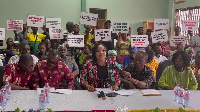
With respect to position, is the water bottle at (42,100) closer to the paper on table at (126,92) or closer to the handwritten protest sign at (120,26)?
the paper on table at (126,92)

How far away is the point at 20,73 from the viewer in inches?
136

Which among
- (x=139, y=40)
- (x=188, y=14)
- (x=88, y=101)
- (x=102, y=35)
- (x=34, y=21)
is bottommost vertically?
(x=88, y=101)

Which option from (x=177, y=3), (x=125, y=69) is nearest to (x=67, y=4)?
(x=177, y=3)

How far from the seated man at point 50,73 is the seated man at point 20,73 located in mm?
126

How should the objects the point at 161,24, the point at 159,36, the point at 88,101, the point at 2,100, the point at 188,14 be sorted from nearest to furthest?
the point at 2,100, the point at 88,101, the point at 159,36, the point at 161,24, the point at 188,14

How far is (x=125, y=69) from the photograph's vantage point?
157 inches

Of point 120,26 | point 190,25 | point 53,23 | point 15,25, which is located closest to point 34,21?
point 53,23

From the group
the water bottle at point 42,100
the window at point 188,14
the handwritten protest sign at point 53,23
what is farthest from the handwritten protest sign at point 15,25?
the window at point 188,14

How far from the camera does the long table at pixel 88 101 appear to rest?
2.63 meters

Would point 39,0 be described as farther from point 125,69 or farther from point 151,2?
point 125,69

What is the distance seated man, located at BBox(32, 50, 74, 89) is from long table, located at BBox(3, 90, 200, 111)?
1.36 ft

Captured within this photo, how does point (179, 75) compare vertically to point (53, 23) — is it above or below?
below

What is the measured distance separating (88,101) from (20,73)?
3.75ft

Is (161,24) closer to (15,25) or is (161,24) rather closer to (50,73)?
(50,73)
